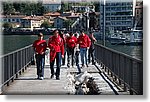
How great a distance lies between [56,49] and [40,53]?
0.97ft

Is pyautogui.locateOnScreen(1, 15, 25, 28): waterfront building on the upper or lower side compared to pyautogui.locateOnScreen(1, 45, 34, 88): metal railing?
upper

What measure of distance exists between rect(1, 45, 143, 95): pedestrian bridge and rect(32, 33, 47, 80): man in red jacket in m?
0.08

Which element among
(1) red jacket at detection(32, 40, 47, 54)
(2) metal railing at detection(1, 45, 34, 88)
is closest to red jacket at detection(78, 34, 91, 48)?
(1) red jacket at detection(32, 40, 47, 54)

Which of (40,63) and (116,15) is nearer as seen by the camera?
(116,15)

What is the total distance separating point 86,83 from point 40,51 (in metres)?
1.06

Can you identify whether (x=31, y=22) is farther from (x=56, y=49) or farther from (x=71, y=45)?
(x=71, y=45)

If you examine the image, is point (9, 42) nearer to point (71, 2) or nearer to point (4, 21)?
point (4, 21)

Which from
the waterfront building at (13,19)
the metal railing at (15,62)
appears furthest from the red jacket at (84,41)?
the waterfront building at (13,19)

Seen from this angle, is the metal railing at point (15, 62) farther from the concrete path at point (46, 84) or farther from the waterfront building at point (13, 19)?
the waterfront building at point (13, 19)

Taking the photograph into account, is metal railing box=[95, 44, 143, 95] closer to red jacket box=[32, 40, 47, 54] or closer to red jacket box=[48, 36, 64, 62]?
red jacket box=[48, 36, 64, 62]

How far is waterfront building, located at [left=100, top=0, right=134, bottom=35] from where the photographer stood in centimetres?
1180

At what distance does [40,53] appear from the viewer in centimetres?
1225

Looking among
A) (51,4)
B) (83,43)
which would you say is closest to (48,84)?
(83,43)

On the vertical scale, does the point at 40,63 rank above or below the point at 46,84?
above
